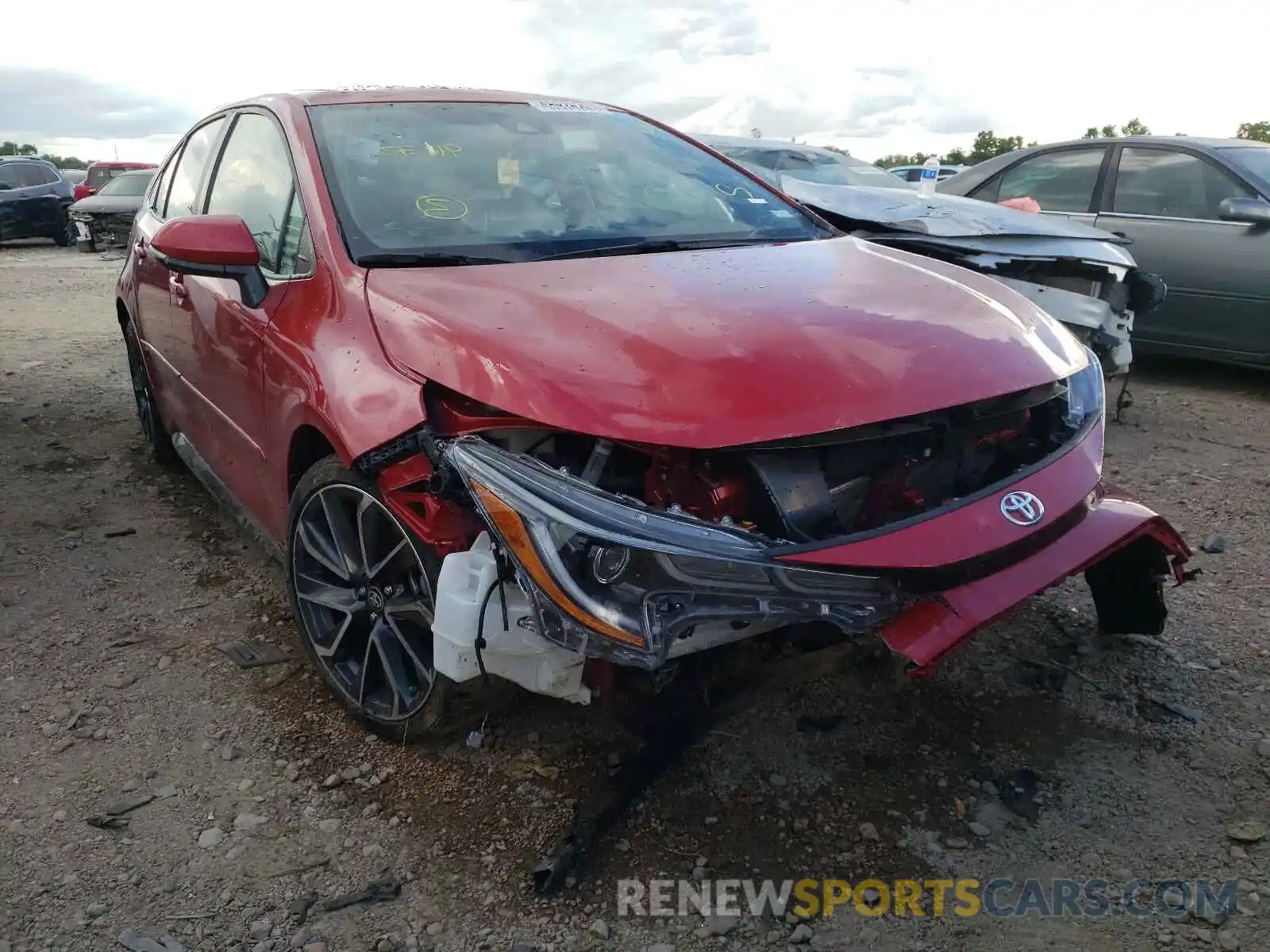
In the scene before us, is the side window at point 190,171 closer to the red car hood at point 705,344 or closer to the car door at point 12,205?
the red car hood at point 705,344

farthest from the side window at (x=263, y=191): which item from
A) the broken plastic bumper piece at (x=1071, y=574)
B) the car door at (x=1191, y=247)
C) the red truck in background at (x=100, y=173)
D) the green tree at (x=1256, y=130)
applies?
the green tree at (x=1256, y=130)

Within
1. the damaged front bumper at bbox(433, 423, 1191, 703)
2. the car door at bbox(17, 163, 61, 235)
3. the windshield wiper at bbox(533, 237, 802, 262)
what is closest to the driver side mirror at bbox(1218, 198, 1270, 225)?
the windshield wiper at bbox(533, 237, 802, 262)

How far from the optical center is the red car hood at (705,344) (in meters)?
1.88

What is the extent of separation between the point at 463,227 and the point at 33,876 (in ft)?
6.01

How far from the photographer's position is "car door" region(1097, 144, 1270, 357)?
17.9 ft

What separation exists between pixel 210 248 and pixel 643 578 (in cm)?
159

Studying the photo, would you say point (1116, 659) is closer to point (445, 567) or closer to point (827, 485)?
point (827, 485)

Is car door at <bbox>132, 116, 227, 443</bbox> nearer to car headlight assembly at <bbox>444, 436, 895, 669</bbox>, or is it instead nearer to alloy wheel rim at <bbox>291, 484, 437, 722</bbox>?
alloy wheel rim at <bbox>291, 484, 437, 722</bbox>

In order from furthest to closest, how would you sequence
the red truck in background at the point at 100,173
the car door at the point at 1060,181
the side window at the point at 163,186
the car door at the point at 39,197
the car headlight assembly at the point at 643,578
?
the red truck in background at the point at 100,173, the car door at the point at 39,197, the car door at the point at 1060,181, the side window at the point at 163,186, the car headlight assembly at the point at 643,578

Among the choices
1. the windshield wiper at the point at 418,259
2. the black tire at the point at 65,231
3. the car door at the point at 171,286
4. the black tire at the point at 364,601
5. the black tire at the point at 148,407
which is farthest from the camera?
the black tire at the point at 65,231

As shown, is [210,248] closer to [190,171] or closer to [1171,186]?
[190,171]

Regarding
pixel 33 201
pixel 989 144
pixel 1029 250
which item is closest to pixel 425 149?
pixel 1029 250

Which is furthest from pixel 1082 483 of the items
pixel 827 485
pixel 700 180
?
pixel 700 180

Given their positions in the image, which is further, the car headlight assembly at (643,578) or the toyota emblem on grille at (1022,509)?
the toyota emblem on grille at (1022,509)
